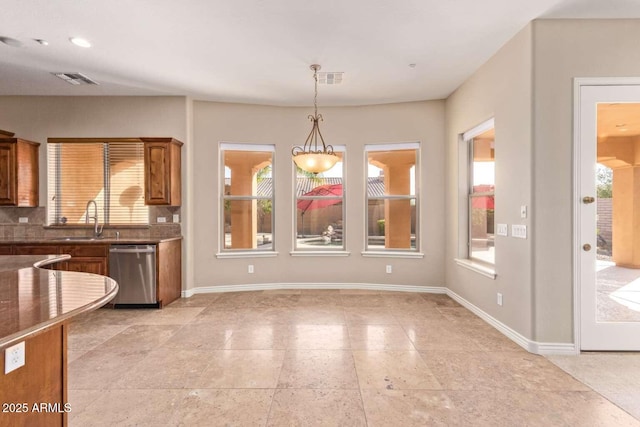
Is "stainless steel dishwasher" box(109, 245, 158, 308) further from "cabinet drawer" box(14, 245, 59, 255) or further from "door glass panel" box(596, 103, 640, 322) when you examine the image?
"door glass panel" box(596, 103, 640, 322)

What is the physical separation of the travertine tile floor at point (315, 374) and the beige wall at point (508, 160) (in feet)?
1.17

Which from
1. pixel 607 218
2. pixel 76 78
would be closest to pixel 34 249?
pixel 76 78

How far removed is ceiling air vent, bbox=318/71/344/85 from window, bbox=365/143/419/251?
1356 millimetres

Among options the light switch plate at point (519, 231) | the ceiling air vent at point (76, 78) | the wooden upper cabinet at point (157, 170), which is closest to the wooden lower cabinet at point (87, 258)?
the wooden upper cabinet at point (157, 170)

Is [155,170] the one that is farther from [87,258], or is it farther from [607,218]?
[607,218]

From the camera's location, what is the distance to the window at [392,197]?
17.5 feet

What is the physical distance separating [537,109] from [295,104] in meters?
3.38

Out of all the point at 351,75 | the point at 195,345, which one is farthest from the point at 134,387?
the point at 351,75

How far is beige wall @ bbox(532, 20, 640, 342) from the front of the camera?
9.63 feet

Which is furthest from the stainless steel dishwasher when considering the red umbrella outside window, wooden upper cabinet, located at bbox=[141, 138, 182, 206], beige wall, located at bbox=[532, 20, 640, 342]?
beige wall, located at bbox=[532, 20, 640, 342]

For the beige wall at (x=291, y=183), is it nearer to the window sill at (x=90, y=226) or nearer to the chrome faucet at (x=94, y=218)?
the window sill at (x=90, y=226)

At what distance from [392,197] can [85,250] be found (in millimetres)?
4449

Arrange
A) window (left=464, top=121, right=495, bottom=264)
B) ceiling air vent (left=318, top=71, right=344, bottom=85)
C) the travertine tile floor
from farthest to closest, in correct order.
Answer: ceiling air vent (left=318, top=71, right=344, bottom=85) < window (left=464, top=121, right=495, bottom=264) < the travertine tile floor

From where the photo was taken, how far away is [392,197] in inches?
211
